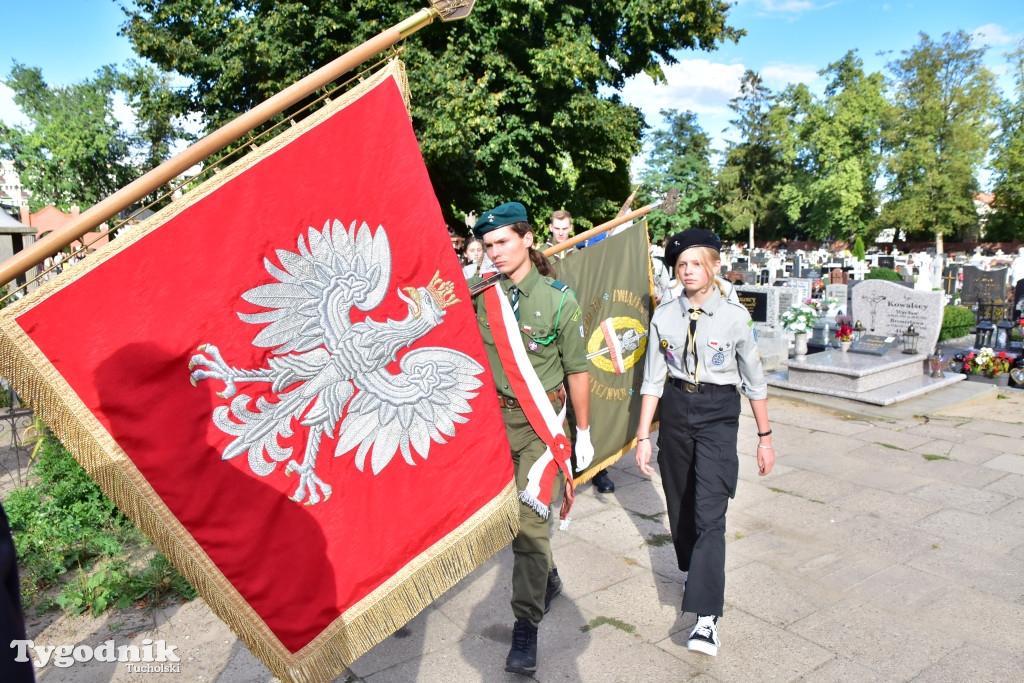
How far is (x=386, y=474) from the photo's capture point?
8.21 feet

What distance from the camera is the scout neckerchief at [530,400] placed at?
3.32m

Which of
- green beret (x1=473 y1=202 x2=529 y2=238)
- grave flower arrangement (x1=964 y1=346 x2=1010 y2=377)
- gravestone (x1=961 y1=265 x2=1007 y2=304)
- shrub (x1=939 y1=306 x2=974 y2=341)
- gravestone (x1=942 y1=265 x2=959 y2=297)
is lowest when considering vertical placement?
gravestone (x1=942 y1=265 x2=959 y2=297)

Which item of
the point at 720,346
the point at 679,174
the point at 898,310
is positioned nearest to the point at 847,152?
the point at 679,174

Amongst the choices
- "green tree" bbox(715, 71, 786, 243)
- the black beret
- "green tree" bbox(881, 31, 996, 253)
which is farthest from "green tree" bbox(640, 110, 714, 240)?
the black beret

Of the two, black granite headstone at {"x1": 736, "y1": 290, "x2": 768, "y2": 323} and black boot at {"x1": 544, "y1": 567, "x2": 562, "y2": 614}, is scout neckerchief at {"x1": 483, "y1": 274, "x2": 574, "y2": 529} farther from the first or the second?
black granite headstone at {"x1": 736, "y1": 290, "x2": 768, "y2": 323}

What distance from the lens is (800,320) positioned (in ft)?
37.5

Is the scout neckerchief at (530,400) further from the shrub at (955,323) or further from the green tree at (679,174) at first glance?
the green tree at (679,174)

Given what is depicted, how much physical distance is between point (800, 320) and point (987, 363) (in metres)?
2.53

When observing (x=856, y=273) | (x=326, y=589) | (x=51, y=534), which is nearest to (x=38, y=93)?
(x=856, y=273)

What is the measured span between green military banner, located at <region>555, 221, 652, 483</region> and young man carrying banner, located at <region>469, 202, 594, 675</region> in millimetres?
1039

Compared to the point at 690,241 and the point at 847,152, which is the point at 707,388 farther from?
the point at 847,152

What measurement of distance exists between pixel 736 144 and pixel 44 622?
6868 cm

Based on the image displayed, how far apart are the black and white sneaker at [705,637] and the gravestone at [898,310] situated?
8.35m

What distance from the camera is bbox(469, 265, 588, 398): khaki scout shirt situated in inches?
133
